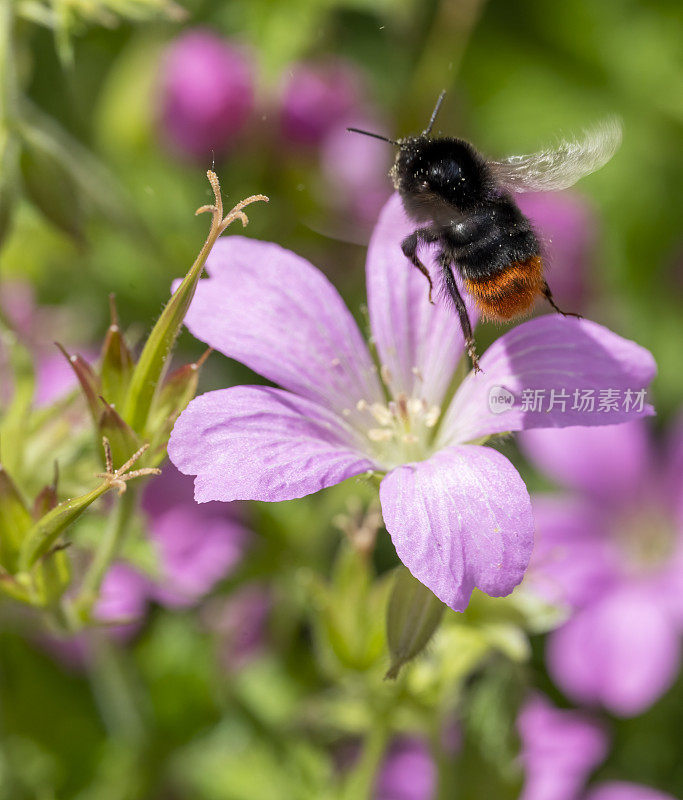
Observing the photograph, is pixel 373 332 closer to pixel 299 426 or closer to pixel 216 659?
pixel 299 426

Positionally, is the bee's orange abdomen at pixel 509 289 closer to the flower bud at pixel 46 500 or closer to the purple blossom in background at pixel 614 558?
the flower bud at pixel 46 500

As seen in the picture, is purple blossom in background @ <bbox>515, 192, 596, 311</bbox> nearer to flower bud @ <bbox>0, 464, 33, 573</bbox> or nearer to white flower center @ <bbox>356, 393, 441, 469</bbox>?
white flower center @ <bbox>356, 393, 441, 469</bbox>

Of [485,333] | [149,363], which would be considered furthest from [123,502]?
[485,333]

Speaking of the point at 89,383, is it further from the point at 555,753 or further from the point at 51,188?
the point at 555,753

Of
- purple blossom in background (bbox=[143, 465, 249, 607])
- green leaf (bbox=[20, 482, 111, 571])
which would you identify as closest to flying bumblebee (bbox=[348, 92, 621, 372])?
green leaf (bbox=[20, 482, 111, 571])

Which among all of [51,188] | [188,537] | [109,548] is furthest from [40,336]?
[109,548]
